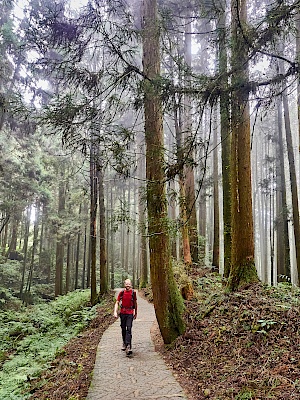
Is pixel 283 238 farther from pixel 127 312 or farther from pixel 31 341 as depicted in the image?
pixel 31 341

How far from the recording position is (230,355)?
5246mm

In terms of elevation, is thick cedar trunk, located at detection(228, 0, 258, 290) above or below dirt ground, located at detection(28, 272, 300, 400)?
above

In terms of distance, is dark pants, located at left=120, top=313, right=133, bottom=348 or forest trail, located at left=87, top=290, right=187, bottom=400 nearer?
forest trail, located at left=87, top=290, right=187, bottom=400

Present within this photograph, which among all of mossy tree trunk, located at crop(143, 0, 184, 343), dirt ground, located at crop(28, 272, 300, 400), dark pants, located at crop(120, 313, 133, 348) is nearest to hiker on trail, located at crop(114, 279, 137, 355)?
dark pants, located at crop(120, 313, 133, 348)

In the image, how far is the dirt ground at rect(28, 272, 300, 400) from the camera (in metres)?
4.19

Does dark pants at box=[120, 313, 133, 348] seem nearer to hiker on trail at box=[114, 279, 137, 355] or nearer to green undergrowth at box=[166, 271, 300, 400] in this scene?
hiker on trail at box=[114, 279, 137, 355]

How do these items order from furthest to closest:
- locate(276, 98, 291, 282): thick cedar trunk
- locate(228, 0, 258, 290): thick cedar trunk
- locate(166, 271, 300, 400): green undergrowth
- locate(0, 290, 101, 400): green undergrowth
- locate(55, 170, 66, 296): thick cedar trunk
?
1. locate(55, 170, 66, 296): thick cedar trunk
2. locate(276, 98, 291, 282): thick cedar trunk
3. locate(228, 0, 258, 290): thick cedar trunk
4. locate(0, 290, 101, 400): green undergrowth
5. locate(166, 271, 300, 400): green undergrowth

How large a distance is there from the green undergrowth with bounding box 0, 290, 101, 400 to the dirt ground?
0.46 m

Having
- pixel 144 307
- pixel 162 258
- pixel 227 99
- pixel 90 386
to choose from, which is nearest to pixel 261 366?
pixel 90 386

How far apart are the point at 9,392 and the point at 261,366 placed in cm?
435

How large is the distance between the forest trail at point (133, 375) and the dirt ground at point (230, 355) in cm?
16

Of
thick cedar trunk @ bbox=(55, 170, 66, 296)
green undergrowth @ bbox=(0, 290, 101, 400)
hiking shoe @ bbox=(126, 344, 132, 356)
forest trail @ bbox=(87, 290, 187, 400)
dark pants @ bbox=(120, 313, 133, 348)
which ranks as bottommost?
green undergrowth @ bbox=(0, 290, 101, 400)

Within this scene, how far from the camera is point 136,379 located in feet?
17.0

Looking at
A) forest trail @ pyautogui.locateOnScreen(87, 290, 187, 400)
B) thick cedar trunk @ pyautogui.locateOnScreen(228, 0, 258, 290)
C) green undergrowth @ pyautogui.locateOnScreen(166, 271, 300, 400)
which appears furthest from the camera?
thick cedar trunk @ pyautogui.locateOnScreen(228, 0, 258, 290)
